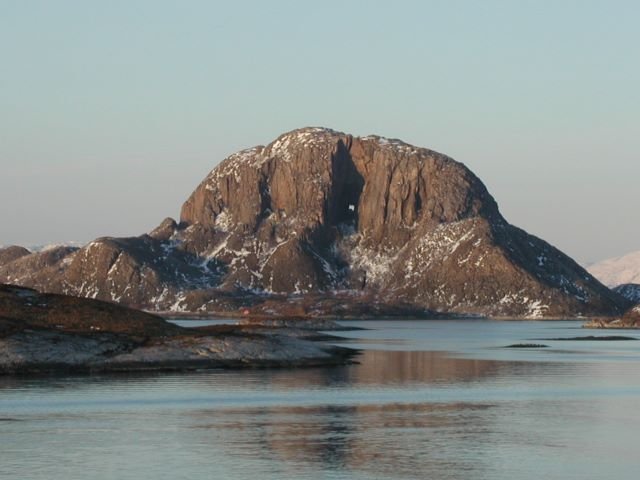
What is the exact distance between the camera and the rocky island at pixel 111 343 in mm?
108562

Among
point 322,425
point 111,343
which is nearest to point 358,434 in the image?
point 322,425

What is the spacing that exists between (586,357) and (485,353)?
13.8m

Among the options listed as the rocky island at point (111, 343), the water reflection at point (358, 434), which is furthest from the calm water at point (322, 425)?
the rocky island at point (111, 343)

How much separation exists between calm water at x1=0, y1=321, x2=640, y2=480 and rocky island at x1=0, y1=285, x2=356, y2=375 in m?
5.55

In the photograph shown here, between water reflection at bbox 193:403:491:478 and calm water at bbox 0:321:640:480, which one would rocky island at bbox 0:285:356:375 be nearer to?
calm water at bbox 0:321:640:480

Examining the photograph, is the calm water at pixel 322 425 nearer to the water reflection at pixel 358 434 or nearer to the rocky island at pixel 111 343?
the water reflection at pixel 358 434

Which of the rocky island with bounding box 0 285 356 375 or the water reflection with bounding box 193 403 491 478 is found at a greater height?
the rocky island with bounding box 0 285 356 375

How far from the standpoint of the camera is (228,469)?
5634 centimetres

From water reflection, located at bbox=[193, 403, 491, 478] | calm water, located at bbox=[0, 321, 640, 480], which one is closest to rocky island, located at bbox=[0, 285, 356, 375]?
calm water, located at bbox=[0, 321, 640, 480]

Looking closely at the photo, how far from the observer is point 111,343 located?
114625mm

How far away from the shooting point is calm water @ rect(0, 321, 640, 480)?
5697cm

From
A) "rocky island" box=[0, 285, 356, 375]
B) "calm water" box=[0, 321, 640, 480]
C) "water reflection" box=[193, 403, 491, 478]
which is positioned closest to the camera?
"calm water" box=[0, 321, 640, 480]

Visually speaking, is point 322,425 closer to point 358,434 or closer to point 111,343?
point 358,434

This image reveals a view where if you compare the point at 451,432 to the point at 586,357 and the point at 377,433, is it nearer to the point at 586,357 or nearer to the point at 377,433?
the point at 377,433
